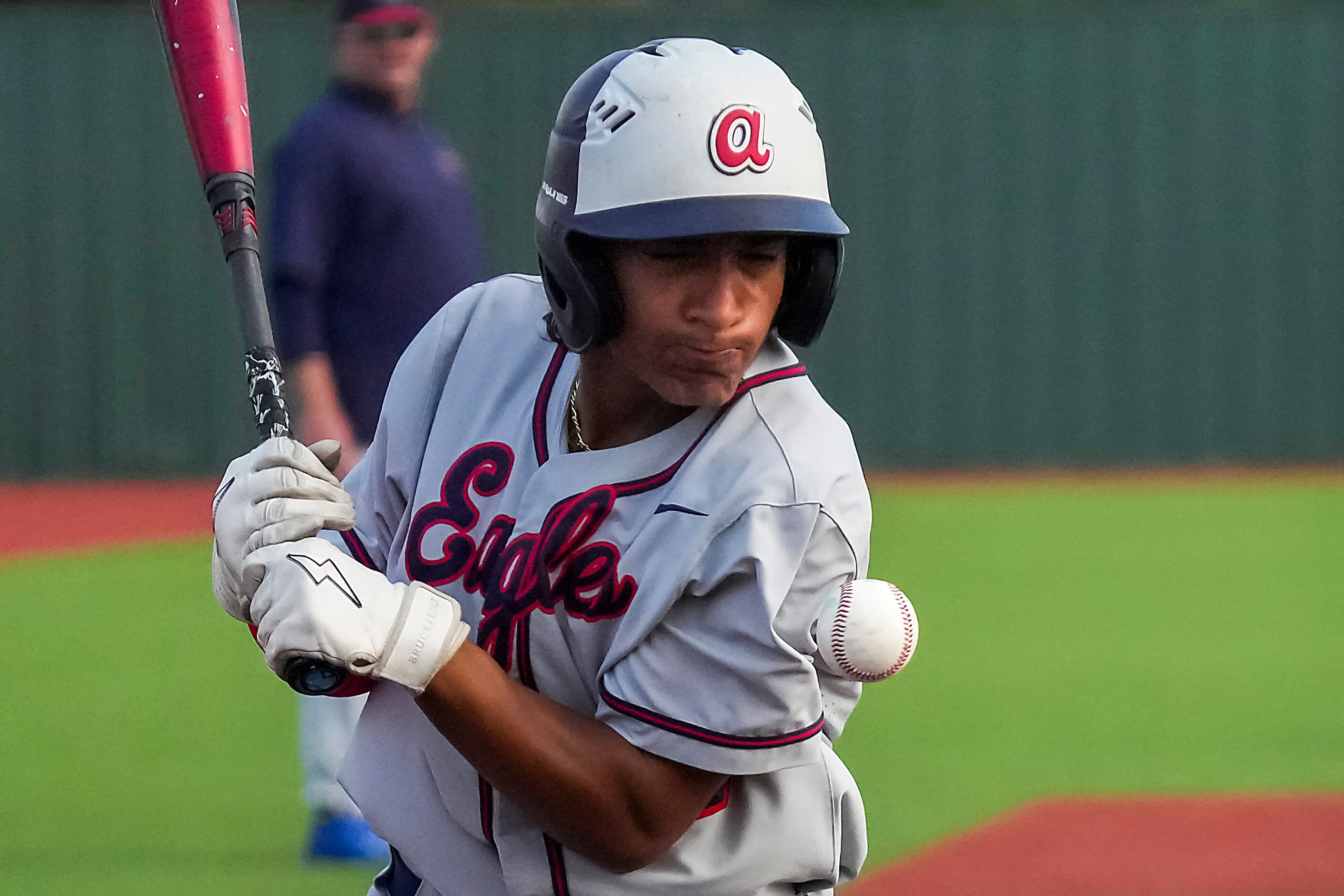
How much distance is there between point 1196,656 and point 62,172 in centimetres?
978

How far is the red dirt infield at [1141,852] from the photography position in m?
4.29

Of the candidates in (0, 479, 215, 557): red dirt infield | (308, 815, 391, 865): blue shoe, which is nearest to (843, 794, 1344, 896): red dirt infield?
(308, 815, 391, 865): blue shoe

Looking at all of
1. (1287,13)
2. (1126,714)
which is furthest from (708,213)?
(1287,13)

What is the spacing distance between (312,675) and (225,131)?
913mm

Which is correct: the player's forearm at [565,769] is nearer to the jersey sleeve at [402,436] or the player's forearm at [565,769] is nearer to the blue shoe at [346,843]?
the jersey sleeve at [402,436]

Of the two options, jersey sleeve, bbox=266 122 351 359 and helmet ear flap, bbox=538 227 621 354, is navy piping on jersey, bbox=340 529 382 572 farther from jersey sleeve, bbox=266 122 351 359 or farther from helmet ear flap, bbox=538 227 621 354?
jersey sleeve, bbox=266 122 351 359

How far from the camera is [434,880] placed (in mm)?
2135

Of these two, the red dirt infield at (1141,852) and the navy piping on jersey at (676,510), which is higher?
the navy piping on jersey at (676,510)

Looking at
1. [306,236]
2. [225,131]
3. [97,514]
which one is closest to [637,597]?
[225,131]

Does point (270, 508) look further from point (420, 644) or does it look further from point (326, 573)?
point (420, 644)

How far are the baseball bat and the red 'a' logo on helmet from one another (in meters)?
0.73

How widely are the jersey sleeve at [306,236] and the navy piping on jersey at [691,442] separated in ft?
8.27

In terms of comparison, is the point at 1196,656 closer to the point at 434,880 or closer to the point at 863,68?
the point at 434,880

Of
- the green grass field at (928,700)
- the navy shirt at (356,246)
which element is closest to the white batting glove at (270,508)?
the green grass field at (928,700)
